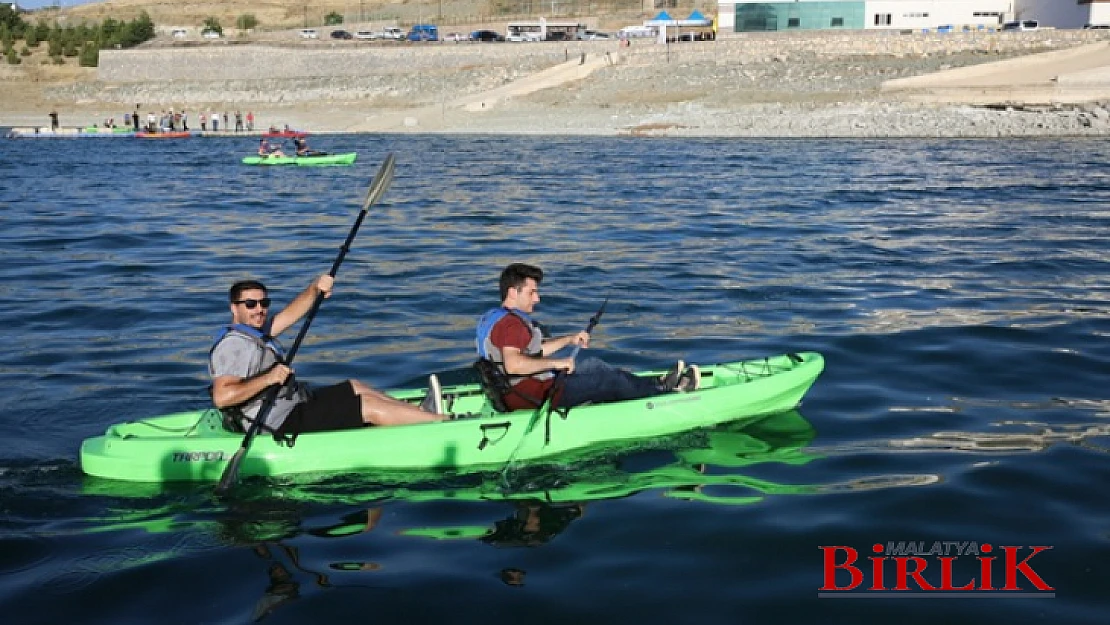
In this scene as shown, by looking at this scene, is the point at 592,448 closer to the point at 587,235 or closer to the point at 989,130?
the point at 587,235

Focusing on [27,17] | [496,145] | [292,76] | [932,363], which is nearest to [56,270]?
[932,363]

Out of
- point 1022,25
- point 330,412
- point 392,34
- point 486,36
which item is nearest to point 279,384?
point 330,412

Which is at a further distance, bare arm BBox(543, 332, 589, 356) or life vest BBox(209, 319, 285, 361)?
bare arm BBox(543, 332, 589, 356)

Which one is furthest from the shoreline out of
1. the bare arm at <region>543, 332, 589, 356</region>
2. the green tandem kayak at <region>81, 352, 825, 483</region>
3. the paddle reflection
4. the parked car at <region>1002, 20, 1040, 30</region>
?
the paddle reflection

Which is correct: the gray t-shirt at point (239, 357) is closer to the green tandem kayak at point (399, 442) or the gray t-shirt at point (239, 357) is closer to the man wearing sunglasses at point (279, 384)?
the man wearing sunglasses at point (279, 384)

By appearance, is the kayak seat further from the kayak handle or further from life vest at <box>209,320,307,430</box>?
life vest at <box>209,320,307,430</box>

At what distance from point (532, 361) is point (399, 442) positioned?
3.40 feet

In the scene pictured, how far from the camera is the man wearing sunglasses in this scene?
697 cm

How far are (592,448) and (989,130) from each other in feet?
109

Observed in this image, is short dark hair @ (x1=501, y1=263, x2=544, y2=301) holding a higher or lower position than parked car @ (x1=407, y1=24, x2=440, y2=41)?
lower

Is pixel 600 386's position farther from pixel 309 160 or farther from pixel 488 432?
pixel 309 160

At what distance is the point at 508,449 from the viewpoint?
300 inches

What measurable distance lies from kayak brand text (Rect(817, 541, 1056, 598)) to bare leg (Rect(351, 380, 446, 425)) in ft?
9.45

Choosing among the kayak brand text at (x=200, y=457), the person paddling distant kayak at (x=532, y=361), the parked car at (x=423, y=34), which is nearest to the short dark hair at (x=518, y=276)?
the person paddling distant kayak at (x=532, y=361)
